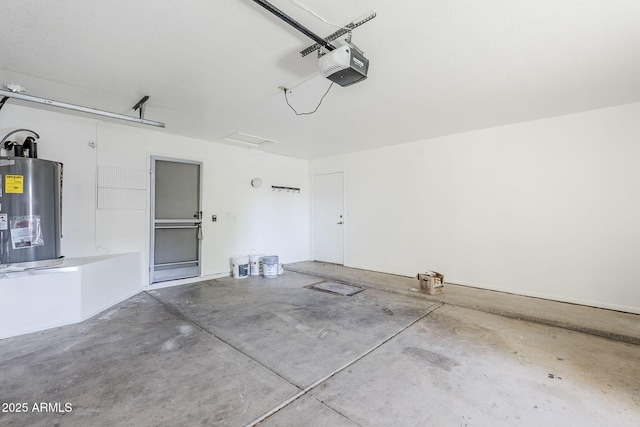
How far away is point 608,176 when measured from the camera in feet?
10.9

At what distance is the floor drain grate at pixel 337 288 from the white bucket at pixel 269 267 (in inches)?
38.0

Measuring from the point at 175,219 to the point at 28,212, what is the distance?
6.09ft

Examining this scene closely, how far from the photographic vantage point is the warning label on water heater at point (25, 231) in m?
2.87

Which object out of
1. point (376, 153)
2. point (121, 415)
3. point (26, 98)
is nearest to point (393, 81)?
point (376, 153)

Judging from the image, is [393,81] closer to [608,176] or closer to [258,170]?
[608,176]

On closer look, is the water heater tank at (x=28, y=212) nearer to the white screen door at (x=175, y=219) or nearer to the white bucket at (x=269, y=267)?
the white screen door at (x=175, y=219)

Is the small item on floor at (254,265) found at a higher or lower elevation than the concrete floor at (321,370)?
higher

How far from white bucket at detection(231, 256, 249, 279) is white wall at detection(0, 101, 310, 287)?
239 mm

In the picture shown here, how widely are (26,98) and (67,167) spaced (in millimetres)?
1243

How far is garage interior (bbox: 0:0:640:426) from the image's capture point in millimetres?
1831

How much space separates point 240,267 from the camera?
16.8ft

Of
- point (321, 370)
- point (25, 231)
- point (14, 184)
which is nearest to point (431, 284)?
point (321, 370)

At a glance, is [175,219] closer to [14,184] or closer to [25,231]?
[25,231]

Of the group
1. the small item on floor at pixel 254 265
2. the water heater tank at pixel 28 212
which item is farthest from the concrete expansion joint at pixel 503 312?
the water heater tank at pixel 28 212
